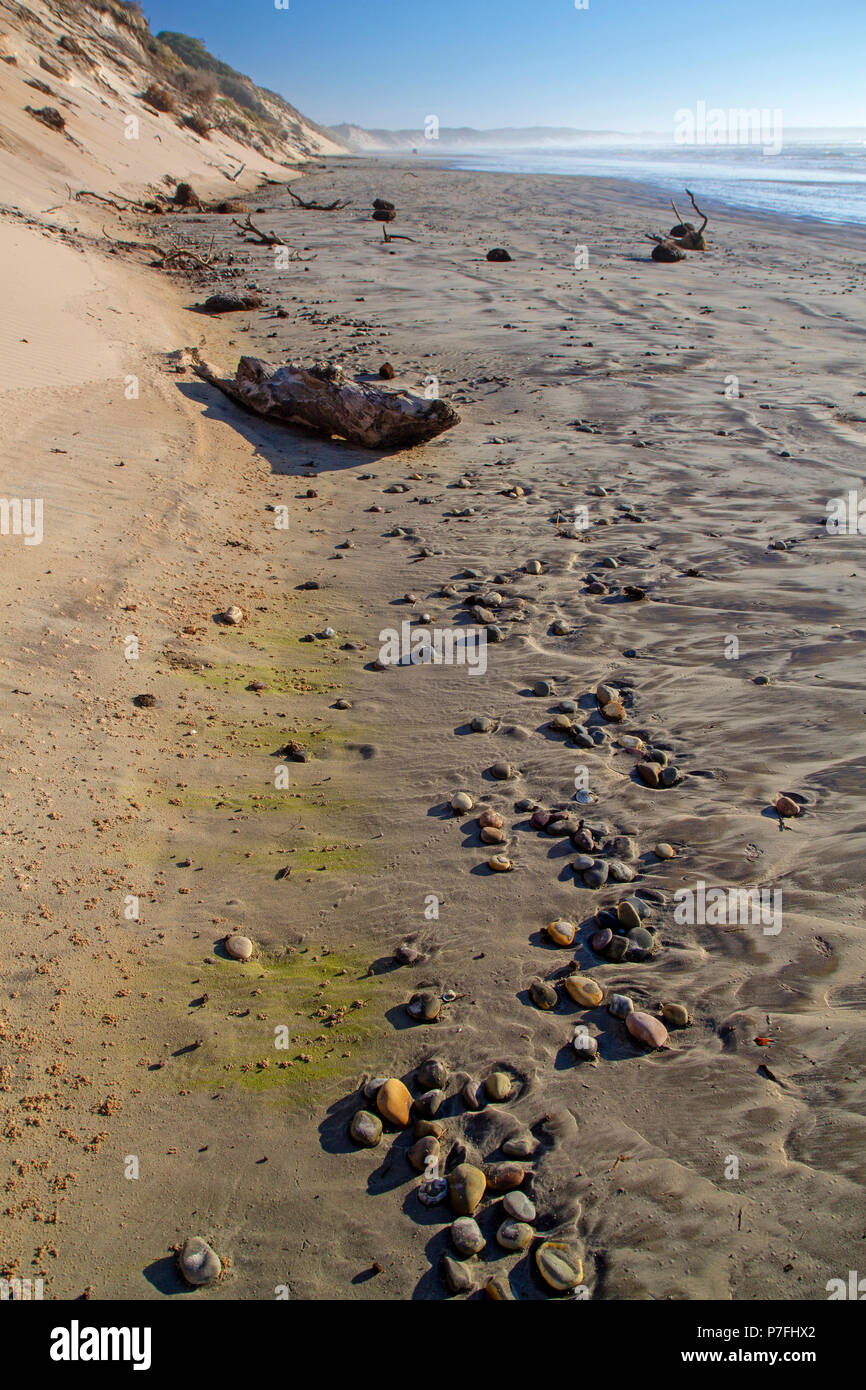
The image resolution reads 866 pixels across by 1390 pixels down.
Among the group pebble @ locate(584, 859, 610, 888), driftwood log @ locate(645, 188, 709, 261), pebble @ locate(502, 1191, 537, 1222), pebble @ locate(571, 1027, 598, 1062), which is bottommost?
pebble @ locate(502, 1191, 537, 1222)

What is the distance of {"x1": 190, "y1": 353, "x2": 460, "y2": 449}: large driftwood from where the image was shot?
7398 mm

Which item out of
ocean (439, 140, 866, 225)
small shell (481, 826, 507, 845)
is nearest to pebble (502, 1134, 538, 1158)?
small shell (481, 826, 507, 845)

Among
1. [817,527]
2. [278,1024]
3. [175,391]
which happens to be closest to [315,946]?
[278,1024]

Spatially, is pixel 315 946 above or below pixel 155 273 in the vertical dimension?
below

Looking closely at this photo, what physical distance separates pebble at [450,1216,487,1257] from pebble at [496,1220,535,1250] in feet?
0.16

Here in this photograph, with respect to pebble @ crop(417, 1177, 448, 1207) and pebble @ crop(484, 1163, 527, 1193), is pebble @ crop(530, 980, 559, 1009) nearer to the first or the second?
pebble @ crop(484, 1163, 527, 1193)

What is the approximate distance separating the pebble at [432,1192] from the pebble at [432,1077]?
0.27 meters

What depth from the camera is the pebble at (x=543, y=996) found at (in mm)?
2619

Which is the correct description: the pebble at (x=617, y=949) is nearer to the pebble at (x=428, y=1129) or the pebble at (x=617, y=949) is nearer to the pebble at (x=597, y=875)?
the pebble at (x=597, y=875)

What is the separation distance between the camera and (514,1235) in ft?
6.63

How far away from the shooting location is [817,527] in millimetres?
5895

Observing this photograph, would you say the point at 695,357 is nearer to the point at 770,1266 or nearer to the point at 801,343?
the point at 801,343
